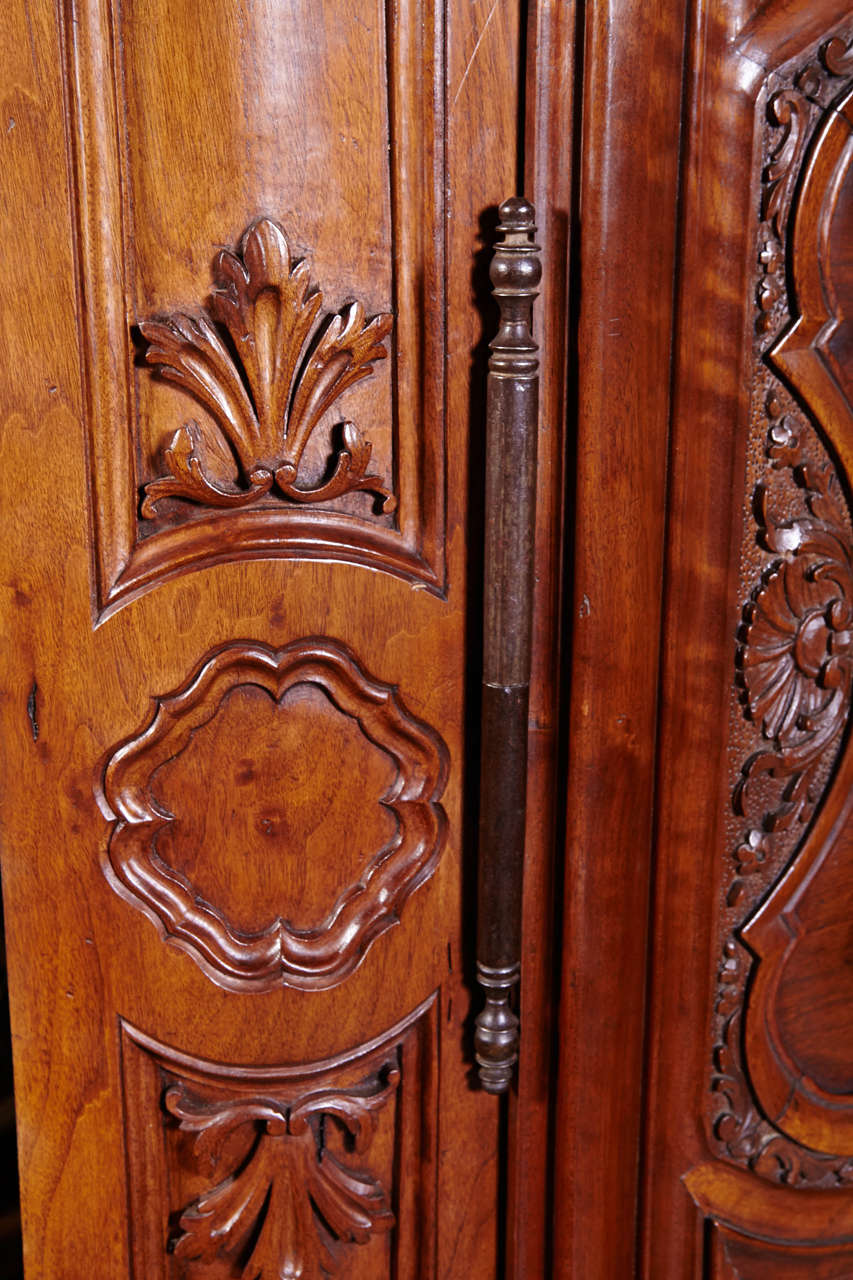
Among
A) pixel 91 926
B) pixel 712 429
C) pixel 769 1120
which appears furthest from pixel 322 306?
pixel 769 1120

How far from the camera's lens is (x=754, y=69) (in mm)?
725

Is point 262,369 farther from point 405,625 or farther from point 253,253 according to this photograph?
point 405,625

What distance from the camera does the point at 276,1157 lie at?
0.80 meters

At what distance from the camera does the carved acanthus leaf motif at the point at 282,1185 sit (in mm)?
785

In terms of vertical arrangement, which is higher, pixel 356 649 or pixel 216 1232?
pixel 356 649

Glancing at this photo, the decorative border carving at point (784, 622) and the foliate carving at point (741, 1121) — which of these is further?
the foliate carving at point (741, 1121)

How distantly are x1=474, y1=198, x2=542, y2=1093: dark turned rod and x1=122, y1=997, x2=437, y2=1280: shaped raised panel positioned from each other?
0.05 metres

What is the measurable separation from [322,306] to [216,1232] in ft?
1.86

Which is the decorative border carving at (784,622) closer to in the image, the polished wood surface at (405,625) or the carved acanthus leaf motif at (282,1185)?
the polished wood surface at (405,625)

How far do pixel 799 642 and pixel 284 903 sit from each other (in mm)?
363

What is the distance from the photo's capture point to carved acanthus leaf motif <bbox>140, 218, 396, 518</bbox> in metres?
0.68

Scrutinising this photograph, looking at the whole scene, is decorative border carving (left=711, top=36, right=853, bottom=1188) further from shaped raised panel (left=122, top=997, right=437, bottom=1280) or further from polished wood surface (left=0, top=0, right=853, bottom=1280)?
shaped raised panel (left=122, top=997, right=437, bottom=1280)

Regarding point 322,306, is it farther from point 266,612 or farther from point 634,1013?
point 634,1013

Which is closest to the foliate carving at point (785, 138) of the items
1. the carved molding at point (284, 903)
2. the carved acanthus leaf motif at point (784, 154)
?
the carved acanthus leaf motif at point (784, 154)
